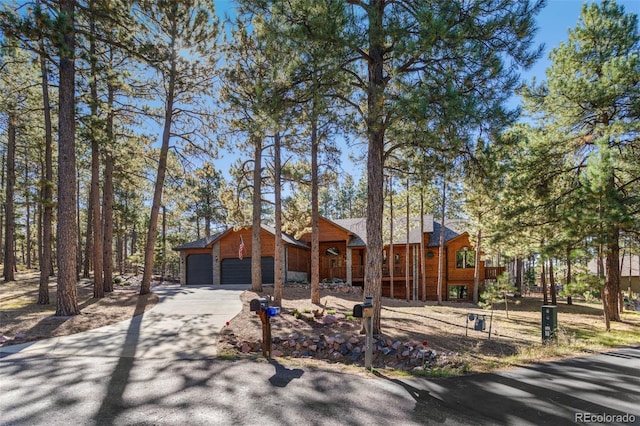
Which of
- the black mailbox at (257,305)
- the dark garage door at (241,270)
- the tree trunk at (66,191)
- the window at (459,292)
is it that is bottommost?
the window at (459,292)

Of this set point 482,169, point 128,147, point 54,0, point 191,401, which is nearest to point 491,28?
point 482,169

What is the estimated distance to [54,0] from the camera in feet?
29.3

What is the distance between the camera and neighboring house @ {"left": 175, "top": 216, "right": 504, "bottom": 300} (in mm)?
22297

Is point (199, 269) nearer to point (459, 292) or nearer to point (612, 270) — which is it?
point (459, 292)

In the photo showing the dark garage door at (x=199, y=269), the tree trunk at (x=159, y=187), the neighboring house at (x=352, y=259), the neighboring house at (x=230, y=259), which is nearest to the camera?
the tree trunk at (x=159, y=187)

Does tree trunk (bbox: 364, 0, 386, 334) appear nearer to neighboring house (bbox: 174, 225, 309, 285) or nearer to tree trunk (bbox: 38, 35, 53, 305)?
tree trunk (bbox: 38, 35, 53, 305)

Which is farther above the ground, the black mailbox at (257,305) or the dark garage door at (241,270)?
the black mailbox at (257,305)

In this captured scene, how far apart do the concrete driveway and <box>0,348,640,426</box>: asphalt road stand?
44cm

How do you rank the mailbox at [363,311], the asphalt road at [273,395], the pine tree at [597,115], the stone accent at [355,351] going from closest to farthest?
1. the asphalt road at [273,395]
2. the mailbox at [363,311]
3. the stone accent at [355,351]
4. the pine tree at [597,115]

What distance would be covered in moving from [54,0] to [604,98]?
52.3 feet

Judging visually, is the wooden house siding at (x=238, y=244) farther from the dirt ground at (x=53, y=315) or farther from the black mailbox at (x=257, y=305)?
the black mailbox at (x=257, y=305)

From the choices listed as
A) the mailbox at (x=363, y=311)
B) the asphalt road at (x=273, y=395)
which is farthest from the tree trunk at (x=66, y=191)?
the mailbox at (x=363, y=311)

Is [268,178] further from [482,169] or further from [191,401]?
[191,401]

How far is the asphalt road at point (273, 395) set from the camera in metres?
3.44
